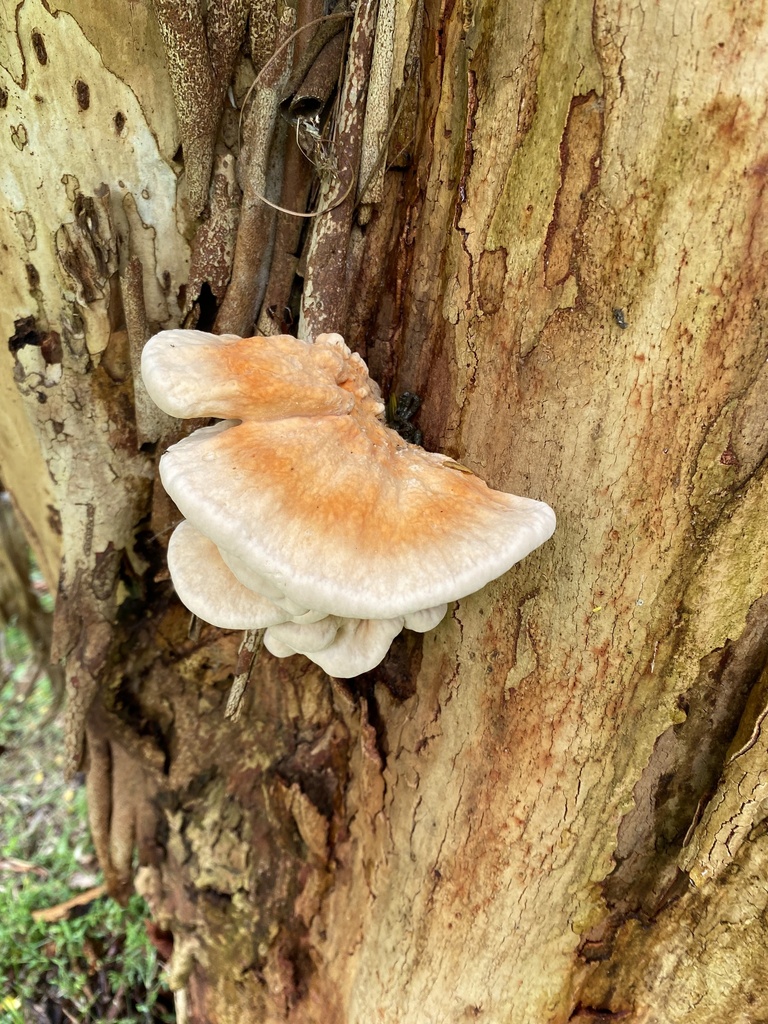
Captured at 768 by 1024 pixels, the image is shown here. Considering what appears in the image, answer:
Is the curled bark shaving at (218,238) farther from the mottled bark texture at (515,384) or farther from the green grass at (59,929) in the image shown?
the green grass at (59,929)

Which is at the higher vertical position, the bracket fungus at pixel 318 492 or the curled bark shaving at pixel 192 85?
the curled bark shaving at pixel 192 85

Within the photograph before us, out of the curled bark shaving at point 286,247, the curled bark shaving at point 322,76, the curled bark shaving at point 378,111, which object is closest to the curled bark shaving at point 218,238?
the curled bark shaving at point 286,247

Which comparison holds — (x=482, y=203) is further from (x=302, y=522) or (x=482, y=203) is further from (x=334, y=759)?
(x=334, y=759)

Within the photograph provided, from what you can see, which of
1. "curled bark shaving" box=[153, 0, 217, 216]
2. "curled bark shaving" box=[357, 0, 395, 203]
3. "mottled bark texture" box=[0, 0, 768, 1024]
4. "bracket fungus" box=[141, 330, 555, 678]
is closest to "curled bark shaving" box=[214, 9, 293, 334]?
"mottled bark texture" box=[0, 0, 768, 1024]

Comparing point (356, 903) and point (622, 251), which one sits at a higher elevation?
point (622, 251)

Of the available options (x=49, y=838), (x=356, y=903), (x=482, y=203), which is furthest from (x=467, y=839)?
(x=49, y=838)

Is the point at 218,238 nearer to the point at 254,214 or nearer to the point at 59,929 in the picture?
the point at 254,214

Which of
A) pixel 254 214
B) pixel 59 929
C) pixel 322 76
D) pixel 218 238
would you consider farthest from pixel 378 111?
pixel 59 929
